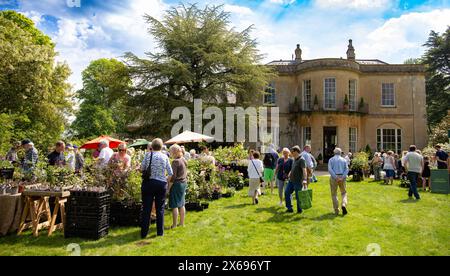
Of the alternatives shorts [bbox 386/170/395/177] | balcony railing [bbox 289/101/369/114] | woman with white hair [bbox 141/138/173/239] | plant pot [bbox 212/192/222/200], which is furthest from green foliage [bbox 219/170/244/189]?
balcony railing [bbox 289/101/369/114]

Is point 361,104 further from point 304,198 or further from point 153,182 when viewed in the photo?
point 153,182

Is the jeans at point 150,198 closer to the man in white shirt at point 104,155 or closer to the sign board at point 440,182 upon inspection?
the man in white shirt at point 104,155

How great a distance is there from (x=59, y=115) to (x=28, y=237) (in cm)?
2014

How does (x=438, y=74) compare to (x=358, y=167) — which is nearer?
(x=358, y=167)

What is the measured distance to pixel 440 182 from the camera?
12.4m

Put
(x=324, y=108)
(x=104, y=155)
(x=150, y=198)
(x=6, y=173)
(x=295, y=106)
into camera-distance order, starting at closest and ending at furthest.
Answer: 1. (x=150, y=198)
2. (x=6, y=173)
3. (x=104, y=155)
4. (x=324, y=108)
5. (x=295, y=106)

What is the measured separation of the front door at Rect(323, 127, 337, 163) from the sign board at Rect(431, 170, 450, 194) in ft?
39.0

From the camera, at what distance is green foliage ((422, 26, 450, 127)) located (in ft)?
105

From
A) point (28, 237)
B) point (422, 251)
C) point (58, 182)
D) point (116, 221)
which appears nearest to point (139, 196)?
point (116, 221)

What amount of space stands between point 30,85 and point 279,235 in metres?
19.2

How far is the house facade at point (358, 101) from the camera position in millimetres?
24469

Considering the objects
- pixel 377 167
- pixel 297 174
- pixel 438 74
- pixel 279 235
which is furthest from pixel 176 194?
pixel 438 74
